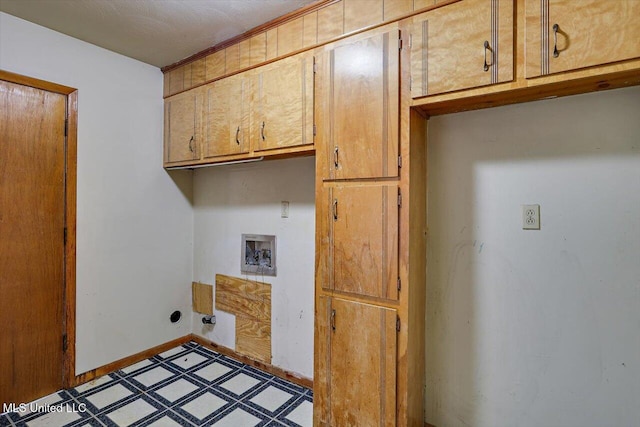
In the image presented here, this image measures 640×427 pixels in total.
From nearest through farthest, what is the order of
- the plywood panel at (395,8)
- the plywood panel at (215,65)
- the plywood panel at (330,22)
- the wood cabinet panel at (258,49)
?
1. the plywood panel at (395,8)
2. the plywood panel at (330,22)
3. the wood cabinet panel at (258,49)
4. the plywood panel at (215,65)

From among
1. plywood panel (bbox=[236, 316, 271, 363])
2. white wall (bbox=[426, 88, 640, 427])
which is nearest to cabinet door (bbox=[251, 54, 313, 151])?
white wall (bbox=[426, 88, 640, 427])

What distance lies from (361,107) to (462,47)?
0.50m

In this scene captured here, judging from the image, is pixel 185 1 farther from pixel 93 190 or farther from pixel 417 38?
pixel 93 190

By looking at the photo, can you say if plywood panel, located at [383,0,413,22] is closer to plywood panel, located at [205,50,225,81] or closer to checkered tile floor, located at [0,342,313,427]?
plywood panel, located at [205,50,225,81]

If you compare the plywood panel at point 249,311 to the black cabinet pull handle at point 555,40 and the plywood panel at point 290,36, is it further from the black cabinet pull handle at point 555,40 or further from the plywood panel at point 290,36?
the black cabinet pull handle at point 555,40

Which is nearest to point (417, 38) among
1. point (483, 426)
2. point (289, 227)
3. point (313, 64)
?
point (313, 64)

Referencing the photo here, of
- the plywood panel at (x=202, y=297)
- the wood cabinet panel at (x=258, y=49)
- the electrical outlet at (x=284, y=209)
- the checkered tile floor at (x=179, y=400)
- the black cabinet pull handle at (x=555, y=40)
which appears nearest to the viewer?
the black cabinet pull handle at (x=555, y=40)

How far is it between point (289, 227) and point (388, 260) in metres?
1.02

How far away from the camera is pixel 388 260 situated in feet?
5.06

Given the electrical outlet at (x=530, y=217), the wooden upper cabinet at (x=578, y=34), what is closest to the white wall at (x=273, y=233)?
the electrical outlet at (x=530, y=217)

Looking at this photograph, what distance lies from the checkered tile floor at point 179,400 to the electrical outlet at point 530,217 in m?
1.62

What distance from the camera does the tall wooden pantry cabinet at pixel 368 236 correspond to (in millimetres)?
1523

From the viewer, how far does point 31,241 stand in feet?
6.81

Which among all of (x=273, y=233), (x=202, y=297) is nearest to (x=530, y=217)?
(x=273, y=233)
